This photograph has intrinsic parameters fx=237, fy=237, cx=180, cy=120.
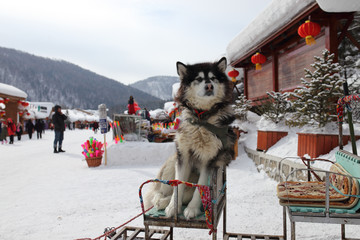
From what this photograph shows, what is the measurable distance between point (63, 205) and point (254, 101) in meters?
8.74

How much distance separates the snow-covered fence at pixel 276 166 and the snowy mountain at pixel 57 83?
120 meters

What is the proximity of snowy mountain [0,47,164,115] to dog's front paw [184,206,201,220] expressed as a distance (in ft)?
406

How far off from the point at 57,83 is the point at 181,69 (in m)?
171

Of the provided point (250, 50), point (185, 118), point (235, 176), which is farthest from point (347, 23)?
point (185, 118)

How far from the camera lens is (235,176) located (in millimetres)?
5781

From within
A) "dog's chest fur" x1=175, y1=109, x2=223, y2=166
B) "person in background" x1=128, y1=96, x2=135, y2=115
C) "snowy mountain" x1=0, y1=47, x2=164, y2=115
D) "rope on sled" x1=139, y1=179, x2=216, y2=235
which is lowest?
"rope on sled" x1=139, y1=179, x2=216, y2=235

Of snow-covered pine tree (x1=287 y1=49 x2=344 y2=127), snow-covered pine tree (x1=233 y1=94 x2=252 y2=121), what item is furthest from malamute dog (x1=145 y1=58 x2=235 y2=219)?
snow-covered pine tree (x1=233 y1=94 x2=252 y2=121)

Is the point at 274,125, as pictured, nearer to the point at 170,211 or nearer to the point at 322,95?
the point at 322,95

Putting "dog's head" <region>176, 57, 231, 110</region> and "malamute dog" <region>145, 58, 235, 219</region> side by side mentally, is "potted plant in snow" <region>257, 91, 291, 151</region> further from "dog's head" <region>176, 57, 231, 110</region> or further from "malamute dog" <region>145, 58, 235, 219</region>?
"dog's head" <region>176, 57, 231, 110</region>

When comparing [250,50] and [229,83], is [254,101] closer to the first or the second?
[250,50]

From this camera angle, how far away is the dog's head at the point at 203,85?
6.87 ft

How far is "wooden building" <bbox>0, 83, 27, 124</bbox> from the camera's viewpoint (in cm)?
1900

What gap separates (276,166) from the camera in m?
5.11

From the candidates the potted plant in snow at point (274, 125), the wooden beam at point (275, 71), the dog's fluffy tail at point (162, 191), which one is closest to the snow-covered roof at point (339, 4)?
the potted plant in snow at point (274, 125)
